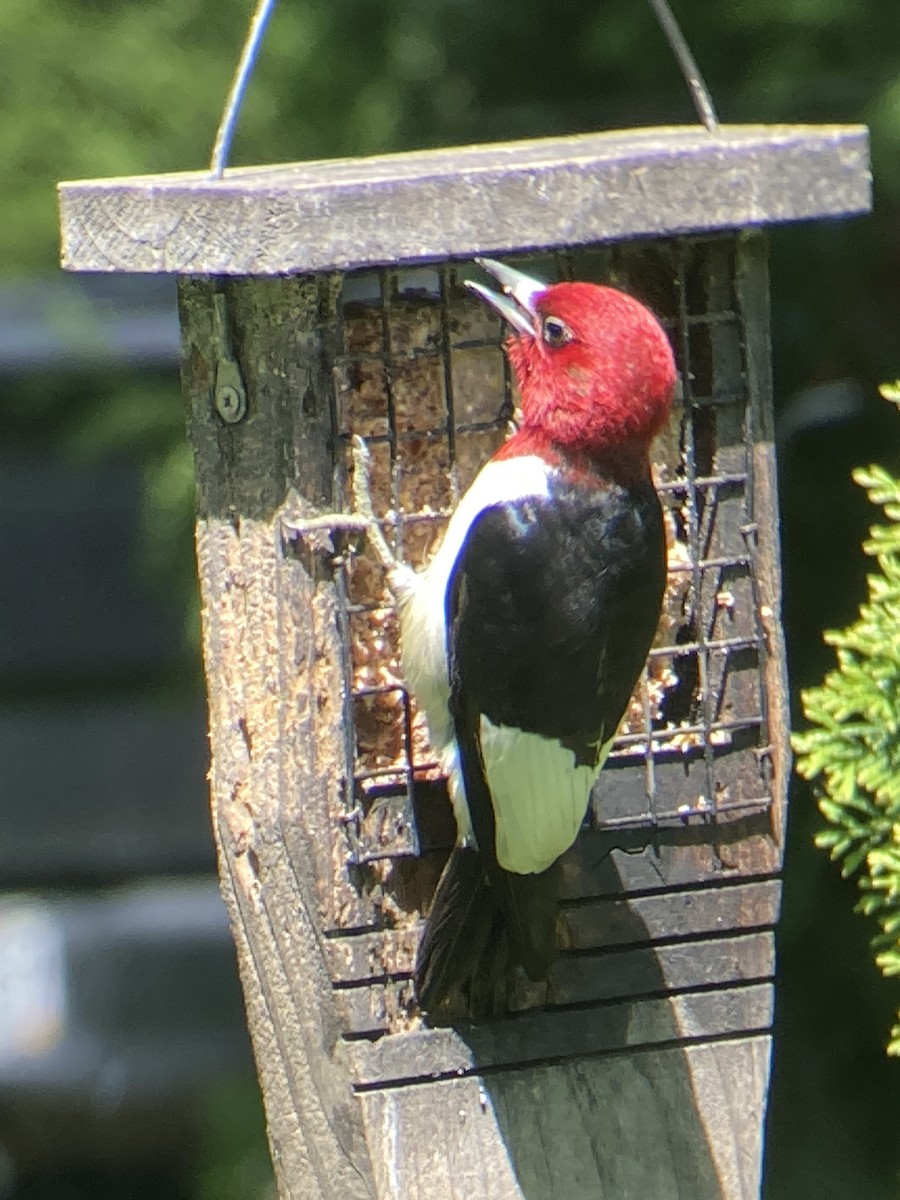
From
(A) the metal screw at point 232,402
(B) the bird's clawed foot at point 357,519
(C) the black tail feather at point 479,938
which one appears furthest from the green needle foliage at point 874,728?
(A) the metal screw at point 232,402

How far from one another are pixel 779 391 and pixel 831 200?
1.31 m

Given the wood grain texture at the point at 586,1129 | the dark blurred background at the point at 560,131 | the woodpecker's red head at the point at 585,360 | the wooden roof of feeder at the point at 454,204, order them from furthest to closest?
the dark blurred background at the point at 560,131
the wood grain texture at the point at 586,1129
the woodpecker's red head at the point at 585,360
the wooden roof of feeder at the point at 454,204

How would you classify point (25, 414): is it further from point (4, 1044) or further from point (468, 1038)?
point (468, 1038)

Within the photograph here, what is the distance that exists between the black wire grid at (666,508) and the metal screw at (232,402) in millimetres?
128

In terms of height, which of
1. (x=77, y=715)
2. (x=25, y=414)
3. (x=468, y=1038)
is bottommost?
(x=468, y=1038)

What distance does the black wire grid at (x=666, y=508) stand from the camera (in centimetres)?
215

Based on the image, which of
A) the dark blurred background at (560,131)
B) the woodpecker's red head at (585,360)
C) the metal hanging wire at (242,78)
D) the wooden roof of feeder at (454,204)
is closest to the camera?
the wooden roof of feeder at (454,204)

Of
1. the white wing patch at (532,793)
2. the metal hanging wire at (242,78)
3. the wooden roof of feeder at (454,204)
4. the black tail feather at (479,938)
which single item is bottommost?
the black tail feather at (479,938)

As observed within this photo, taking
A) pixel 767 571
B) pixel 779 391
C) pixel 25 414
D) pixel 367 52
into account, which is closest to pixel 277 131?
pixel 367 52

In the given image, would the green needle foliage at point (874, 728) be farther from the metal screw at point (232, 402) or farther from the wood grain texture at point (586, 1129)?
the metal screw at point (232, 402)

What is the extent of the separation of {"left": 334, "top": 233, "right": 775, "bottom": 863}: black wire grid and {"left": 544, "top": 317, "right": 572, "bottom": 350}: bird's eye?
0.39 ft

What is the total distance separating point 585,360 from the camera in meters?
2.12

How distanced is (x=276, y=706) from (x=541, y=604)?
31 cm

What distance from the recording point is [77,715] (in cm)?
569
